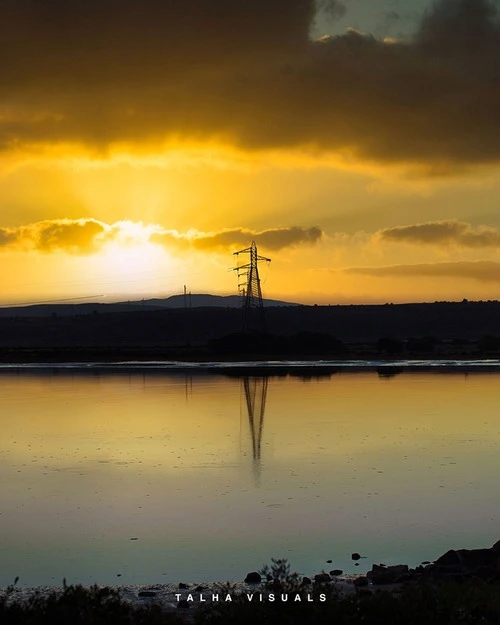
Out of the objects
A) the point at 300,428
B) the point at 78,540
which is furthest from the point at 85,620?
the point at 300,428

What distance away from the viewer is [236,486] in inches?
735

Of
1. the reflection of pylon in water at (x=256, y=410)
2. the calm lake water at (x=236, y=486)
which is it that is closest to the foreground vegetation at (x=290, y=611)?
the calm lake water at (x=236, y=486)

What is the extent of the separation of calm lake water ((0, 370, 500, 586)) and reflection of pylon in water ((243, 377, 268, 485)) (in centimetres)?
10

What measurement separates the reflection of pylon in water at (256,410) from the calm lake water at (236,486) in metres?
0.10

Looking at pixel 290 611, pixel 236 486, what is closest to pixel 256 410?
pixel 236 486

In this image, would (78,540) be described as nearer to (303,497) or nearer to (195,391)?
(303,497)

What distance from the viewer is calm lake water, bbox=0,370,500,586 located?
44.5 ft

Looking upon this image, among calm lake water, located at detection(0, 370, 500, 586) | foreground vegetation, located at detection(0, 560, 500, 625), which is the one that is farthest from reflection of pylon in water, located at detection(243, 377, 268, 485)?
foreground vegetation, located at detection(0, 560, 500, 625)

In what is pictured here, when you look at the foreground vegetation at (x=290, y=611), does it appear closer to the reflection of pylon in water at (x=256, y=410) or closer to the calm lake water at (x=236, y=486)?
the calm lake water at (x=236, y=486)

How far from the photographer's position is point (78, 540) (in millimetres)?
14492

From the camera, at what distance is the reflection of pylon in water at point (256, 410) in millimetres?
22531

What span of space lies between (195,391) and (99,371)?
931 inches

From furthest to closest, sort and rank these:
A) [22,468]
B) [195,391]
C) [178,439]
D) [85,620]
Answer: [195,391] → [178,439] → [22,468] → [85,620]

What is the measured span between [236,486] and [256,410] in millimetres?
15088
